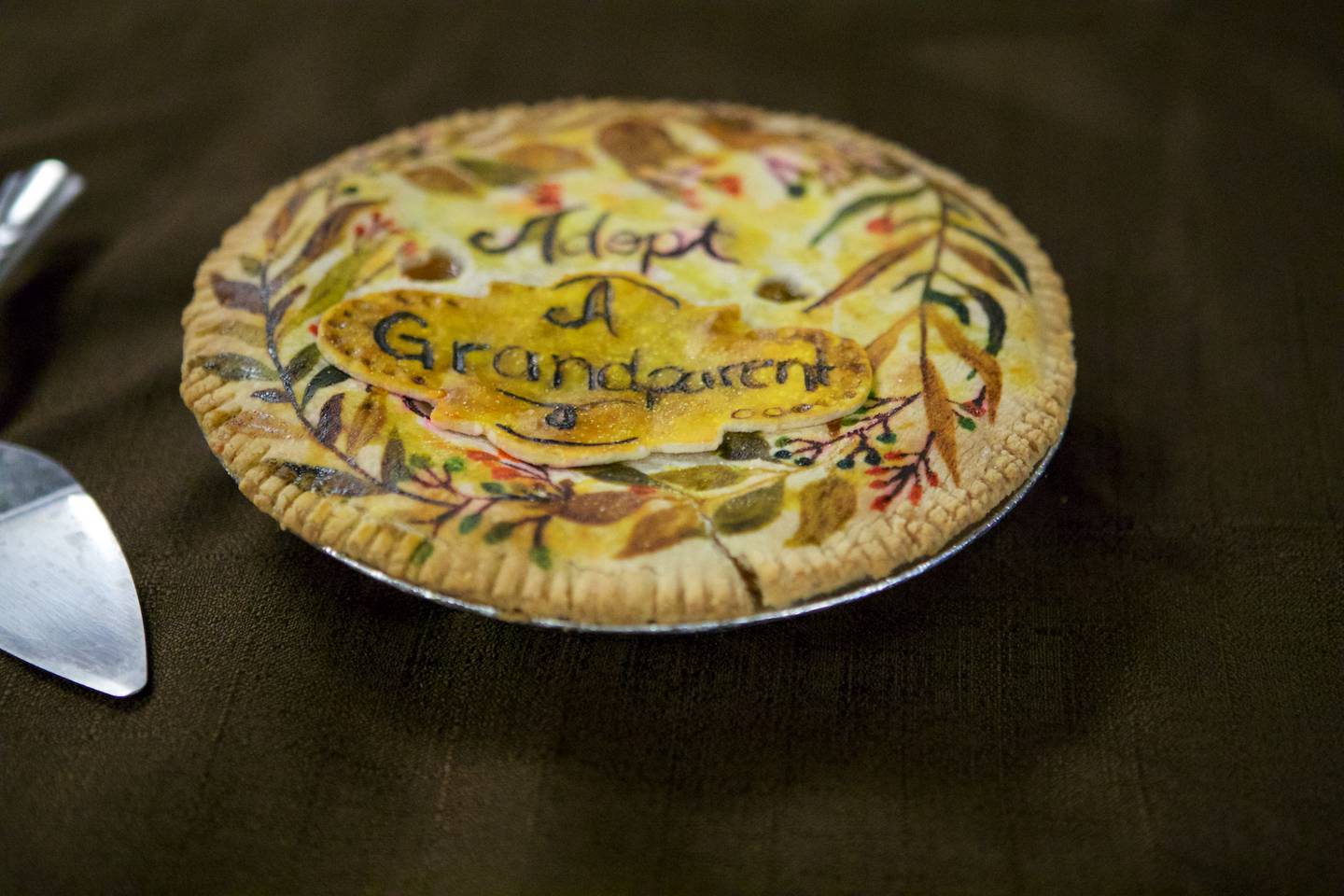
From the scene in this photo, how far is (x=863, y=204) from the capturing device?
1.44 m

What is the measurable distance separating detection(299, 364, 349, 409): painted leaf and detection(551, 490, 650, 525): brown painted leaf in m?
0.27

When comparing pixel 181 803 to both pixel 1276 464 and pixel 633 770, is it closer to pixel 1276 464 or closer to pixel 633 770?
pixel 633 770

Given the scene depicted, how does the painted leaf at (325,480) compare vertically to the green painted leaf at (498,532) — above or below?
above

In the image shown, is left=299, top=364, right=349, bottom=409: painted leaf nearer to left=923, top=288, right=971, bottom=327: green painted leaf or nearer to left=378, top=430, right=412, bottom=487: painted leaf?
left=378, top=430, right=412, bottom=487: painted leaf

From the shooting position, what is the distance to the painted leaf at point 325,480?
1103mm

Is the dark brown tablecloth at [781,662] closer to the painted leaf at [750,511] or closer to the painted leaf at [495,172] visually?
the painted leaf at [750,511]

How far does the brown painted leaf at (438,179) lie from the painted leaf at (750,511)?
562 millimetres

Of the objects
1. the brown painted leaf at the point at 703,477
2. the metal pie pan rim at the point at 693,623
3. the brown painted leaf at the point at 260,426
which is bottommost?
the metal pie pan rim at the point at 693,623

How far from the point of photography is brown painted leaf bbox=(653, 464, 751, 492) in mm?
1130

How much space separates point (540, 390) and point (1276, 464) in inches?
33.1

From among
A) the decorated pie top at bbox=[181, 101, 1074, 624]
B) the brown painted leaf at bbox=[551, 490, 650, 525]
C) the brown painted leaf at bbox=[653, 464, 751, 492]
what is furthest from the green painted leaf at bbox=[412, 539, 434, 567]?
the brown painted leaf at bbox=[653, 464, 751, 492]

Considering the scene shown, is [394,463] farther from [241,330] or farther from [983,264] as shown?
[983,264]

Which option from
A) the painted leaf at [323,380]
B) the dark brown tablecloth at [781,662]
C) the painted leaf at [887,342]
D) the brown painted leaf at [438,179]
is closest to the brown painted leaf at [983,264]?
the painted leaf at [887,342]

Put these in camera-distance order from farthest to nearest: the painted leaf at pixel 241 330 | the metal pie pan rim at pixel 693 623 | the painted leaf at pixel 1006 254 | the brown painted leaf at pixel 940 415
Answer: the painted leaf at pixel 1006 254
the painted leaf at pixel 241 330
the brown painted leaf at pixel 940 415
the metal pie pan rim at pixel 693 623
